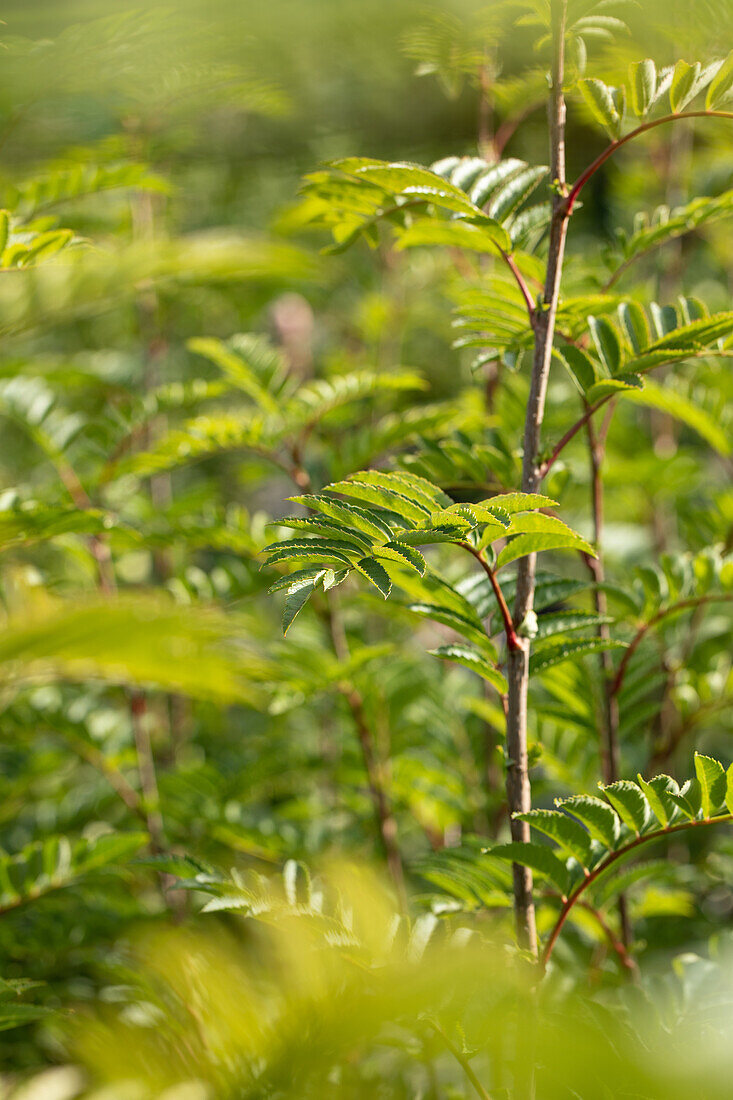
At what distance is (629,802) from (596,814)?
20mm

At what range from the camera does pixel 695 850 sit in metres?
1.33

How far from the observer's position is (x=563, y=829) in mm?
493

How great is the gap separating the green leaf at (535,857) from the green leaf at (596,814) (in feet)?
0.09

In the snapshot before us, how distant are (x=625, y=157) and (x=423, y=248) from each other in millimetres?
1279

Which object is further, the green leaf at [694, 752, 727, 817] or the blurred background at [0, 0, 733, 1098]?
the blurred background at [0, 0, 733, 1098]

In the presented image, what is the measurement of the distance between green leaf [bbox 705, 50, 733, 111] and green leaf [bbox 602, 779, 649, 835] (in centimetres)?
41

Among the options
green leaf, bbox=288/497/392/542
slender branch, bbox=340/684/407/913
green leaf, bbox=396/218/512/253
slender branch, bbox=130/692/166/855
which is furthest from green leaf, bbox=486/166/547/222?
slender branch, bbox=130/692/166/855

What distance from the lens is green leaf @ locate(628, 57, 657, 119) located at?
1.60 feet

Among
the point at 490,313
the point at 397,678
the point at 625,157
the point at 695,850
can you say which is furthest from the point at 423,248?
the point at 625,157

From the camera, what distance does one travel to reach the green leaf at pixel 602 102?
1.57 feet

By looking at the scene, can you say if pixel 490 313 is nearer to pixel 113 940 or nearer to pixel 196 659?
pixel 196 659

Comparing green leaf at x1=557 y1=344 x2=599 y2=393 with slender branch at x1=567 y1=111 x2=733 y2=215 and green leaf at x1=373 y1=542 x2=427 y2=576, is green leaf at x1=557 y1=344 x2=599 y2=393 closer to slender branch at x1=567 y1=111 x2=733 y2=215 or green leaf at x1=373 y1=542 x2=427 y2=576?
slender branch at x1=567 y1=111 x2=733 y2=215

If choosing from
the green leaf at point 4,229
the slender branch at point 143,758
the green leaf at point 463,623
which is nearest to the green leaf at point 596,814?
the green leaf at point 463,623

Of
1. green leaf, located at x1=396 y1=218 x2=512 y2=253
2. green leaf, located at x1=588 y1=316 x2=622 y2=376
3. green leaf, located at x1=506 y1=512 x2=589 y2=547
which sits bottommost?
green leaf, located at x1=506 y1=512 x2=589 y2=547
